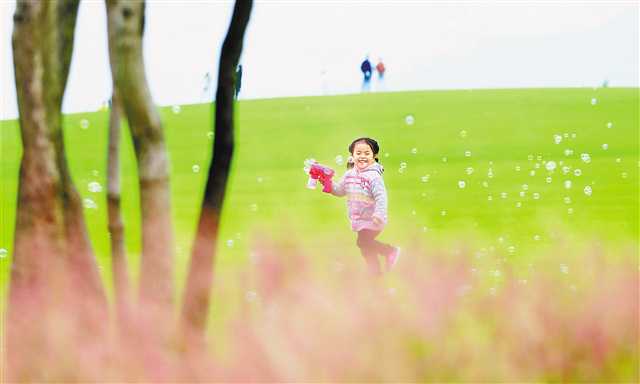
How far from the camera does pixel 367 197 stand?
10008mm

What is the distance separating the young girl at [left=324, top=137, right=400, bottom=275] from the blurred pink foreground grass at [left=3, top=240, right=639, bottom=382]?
276 centimetres

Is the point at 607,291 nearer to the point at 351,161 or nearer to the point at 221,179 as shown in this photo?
the point at 221,179

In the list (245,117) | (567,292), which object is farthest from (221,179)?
(245,117)

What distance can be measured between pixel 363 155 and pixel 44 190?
378 cm

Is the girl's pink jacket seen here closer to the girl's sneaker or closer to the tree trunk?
the girl's sneaker

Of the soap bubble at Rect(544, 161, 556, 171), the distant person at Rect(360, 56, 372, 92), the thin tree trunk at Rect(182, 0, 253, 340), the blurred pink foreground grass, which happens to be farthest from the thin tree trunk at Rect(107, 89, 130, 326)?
the distant person at Rect(360, 56, 372, 92)

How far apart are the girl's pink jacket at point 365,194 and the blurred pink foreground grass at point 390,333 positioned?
2.75 metres

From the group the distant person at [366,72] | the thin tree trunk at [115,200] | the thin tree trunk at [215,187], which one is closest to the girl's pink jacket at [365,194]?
the thin tree trunk at [115,200]

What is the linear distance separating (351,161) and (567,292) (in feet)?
12.1

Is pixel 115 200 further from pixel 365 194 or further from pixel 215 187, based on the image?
pixel 365 194

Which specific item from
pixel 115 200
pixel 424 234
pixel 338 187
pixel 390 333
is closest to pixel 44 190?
pixel 115 200

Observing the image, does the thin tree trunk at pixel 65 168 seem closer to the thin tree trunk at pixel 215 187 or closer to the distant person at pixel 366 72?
the thin tree trunk at pixel 215 187

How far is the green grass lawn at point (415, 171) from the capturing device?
14367 mm

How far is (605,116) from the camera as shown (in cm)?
3644
